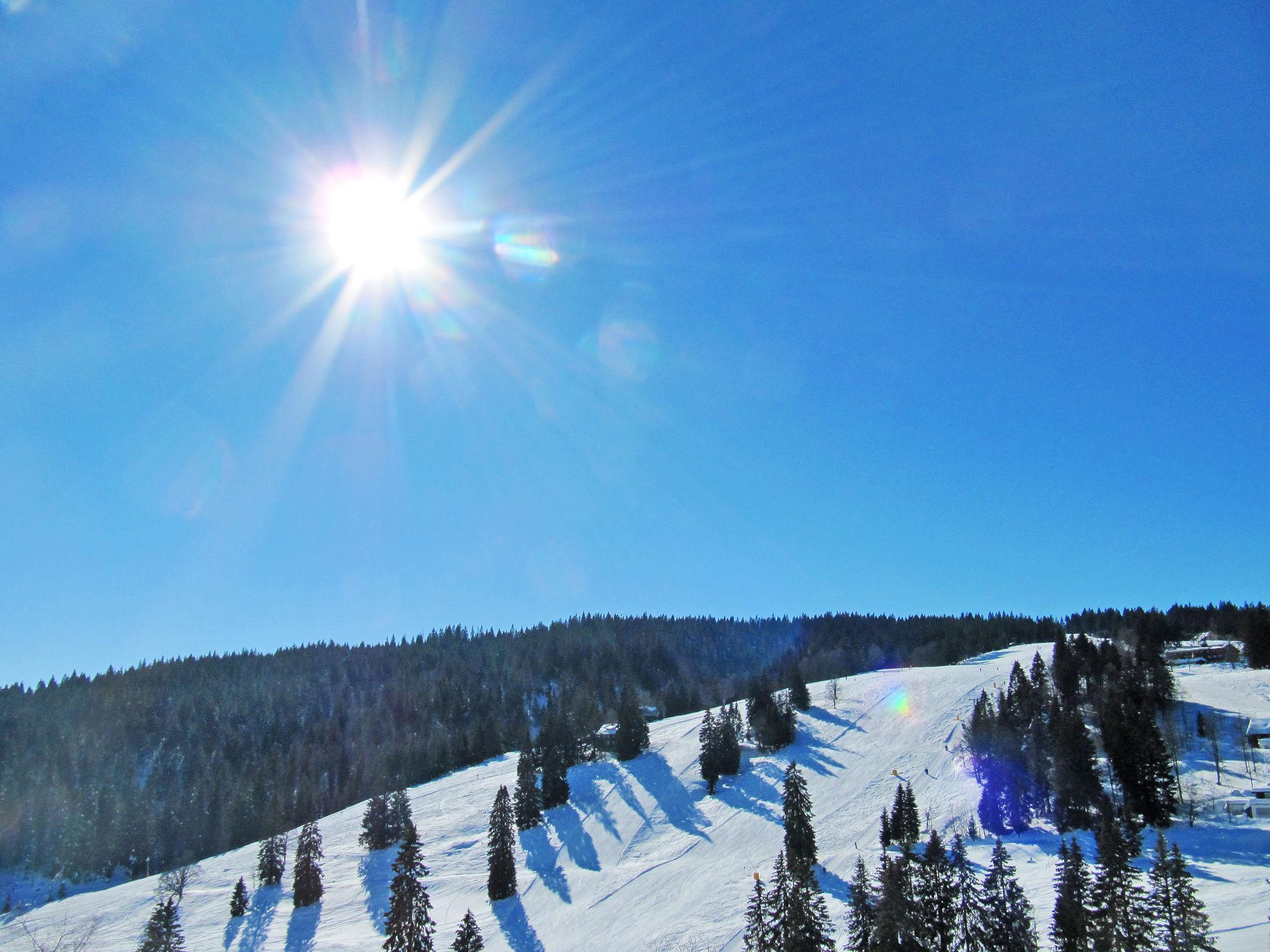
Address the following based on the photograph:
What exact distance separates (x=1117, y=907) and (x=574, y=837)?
69.3 meters

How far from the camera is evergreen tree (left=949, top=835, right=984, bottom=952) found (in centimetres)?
4112

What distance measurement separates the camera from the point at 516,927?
71812mm

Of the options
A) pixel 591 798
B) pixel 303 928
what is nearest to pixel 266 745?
pixel 591 798

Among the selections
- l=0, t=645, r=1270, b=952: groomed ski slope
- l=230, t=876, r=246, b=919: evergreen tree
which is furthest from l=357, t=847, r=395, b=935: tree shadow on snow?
l=230, t=876, r=246, b=919: evergreen tree

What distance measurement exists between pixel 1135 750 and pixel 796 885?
48664 millimetres

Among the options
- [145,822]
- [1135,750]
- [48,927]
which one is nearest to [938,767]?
[1135,750]

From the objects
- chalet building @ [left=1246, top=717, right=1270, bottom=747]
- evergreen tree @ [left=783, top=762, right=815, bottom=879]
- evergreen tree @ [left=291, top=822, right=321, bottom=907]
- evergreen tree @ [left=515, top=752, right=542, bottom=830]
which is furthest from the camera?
evergreen tree @ [left=515, top=752, right=542, bottom=830]

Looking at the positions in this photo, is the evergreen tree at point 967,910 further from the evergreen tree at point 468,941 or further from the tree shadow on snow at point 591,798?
the tree shadow on snow at point 591,798

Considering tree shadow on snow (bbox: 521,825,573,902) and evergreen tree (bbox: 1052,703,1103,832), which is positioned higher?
evergreen tree (bbox: 1052,703,1103,832)

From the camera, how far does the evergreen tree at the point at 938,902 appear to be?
40.8 m

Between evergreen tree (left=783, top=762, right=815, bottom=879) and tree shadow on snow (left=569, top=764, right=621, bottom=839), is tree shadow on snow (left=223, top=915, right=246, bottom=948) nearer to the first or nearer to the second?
tree shadow on snow (left=569, top=764, right=621, bottom=839)

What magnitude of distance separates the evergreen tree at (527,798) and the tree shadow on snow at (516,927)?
757 inches

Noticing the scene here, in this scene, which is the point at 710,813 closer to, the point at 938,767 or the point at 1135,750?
the point at 938,767

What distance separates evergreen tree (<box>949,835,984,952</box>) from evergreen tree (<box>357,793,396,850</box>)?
7618 centimetres
